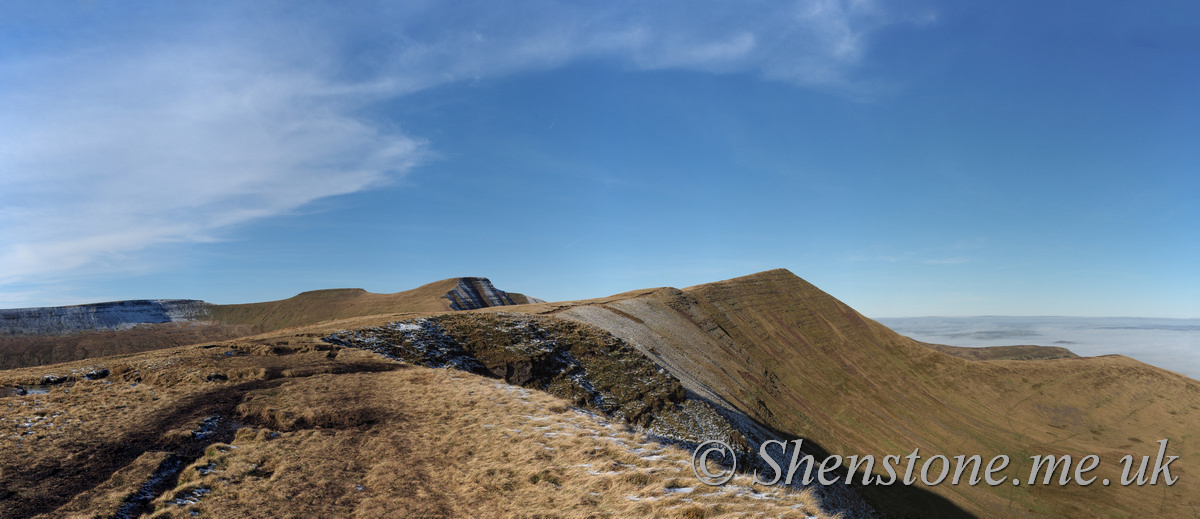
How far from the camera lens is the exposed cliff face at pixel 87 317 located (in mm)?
83938

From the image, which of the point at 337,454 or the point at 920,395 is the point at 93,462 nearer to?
the point at 337,454

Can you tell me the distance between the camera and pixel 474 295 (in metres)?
91.4

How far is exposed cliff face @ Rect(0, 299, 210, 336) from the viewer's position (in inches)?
3305

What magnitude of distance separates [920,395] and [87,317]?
142 m

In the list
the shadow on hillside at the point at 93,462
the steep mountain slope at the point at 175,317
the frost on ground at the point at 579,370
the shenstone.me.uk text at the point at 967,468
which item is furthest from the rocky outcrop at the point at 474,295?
the shadow on hillside at the point at 93,462

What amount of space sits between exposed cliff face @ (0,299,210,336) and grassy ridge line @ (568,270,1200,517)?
105m

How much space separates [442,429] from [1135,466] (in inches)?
2604

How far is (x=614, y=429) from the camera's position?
50.4 ft

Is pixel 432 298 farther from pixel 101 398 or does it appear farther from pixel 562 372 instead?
pixel 101 398

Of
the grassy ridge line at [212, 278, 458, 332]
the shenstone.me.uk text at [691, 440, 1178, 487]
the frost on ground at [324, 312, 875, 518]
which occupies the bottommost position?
the shenstone.me.uk text at [691, 440, 1178, 487]

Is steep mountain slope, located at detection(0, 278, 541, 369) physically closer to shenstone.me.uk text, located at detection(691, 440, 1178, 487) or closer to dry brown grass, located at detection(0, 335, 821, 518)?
dry brown grass, located at detection(0, 335, 821, 518)

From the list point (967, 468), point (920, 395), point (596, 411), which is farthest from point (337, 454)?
point (920, 395)

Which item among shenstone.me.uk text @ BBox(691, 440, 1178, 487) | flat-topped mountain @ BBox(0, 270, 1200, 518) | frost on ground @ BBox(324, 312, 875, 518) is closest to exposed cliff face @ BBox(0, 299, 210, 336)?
flat-topped mountain @ BBox(0, 270, 1200, 518)

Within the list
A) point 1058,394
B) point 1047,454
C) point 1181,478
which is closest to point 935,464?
point 1047,454
